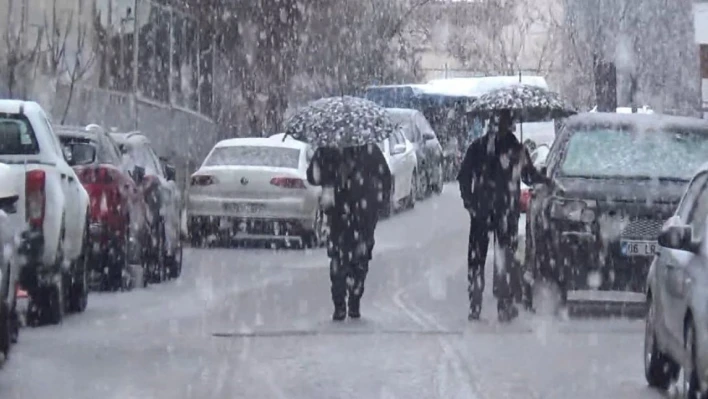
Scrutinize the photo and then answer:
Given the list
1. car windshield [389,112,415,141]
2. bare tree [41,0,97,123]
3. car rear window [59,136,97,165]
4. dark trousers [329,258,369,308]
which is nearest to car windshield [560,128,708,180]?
dark trousers [329,258,369,308]

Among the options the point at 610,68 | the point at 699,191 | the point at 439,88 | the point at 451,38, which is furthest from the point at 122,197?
the point at 451,38

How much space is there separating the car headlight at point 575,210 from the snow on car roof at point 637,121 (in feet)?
4.19

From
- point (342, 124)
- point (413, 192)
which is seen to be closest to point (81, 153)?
point (342, 124)

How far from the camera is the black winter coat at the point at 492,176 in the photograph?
14906mm

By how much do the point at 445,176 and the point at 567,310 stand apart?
91.3ft

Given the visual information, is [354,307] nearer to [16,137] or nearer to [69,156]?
[69,156]

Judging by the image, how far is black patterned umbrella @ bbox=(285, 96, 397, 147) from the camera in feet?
49.1

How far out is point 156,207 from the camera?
19312 mm

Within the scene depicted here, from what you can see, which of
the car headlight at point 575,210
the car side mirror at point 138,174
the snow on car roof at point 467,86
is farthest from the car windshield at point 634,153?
the snow on car roof at point 467,86

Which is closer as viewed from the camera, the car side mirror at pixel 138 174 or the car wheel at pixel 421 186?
the car side mirror at pixel 138 174

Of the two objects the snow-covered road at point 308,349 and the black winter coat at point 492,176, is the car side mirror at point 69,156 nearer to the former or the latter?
the snow-covered road at point 308,349

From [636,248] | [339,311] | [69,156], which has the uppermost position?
[69,156]

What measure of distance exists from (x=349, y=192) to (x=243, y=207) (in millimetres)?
9042

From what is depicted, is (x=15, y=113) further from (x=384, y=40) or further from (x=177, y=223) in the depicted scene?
(x=384, y=40)
